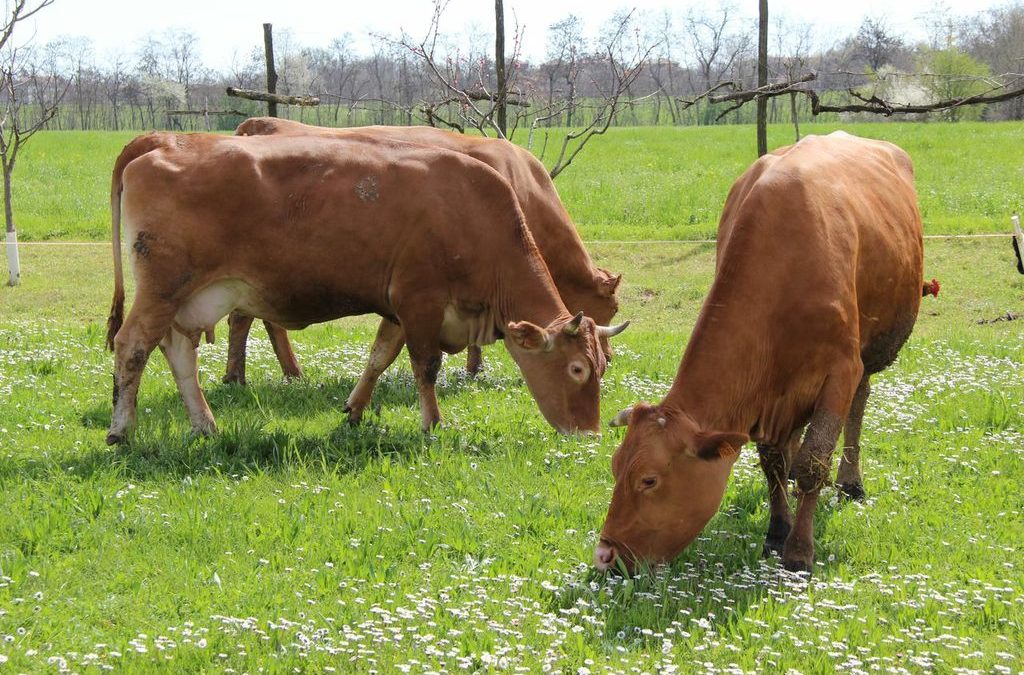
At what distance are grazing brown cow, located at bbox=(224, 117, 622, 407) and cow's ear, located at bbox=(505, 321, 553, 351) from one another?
2002 mm

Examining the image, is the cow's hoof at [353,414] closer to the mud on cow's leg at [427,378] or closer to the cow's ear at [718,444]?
the mud on cow's leg at [427,378]

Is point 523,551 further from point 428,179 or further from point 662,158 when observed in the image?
point 662,158

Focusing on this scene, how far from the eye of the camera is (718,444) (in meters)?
5.34

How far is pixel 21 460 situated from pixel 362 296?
269 centimetres

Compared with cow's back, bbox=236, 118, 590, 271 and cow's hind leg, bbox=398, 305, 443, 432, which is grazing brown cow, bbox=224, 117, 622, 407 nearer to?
cow's back, bbox=236, 118, 590, 271

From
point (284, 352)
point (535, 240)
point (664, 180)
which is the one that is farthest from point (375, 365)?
point (664, 180)

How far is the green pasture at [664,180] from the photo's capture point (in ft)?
73.4

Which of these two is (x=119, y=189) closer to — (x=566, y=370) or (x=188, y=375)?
(x=188, y=375)

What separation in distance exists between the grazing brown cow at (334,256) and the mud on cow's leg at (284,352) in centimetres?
174

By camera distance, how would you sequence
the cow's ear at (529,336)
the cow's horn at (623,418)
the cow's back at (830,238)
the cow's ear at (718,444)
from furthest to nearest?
the cow's ear at (529,336)
the cow's back at (830,238)
the cow's horn at (623,418)
the cow's ear at (718,444)

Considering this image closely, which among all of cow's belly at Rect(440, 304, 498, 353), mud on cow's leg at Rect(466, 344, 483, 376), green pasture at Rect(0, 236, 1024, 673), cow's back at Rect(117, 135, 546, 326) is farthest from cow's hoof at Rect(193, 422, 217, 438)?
mud on cow's leg at Rect(466, 344, 483, 376)

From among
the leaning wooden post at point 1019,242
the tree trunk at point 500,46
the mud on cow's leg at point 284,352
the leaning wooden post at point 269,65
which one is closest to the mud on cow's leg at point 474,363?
the mud on cow's leg at point 284,352

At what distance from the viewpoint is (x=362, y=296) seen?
871cm

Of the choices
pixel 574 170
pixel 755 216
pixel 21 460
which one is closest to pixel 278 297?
pixel 21 460
